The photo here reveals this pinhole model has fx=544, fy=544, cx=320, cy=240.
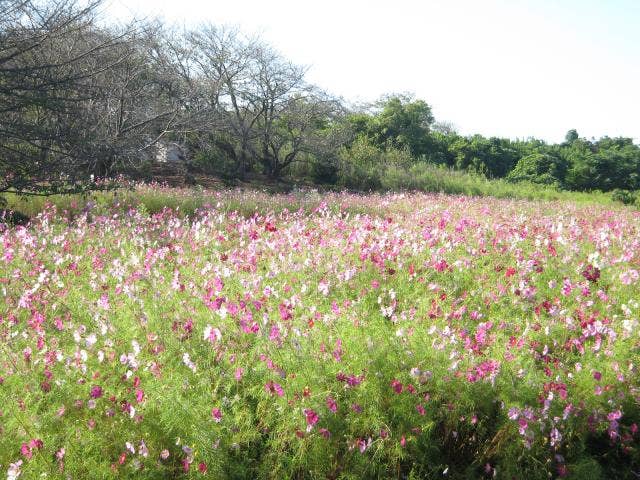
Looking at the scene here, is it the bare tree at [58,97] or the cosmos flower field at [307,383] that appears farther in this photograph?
the bare tree at [58,97]

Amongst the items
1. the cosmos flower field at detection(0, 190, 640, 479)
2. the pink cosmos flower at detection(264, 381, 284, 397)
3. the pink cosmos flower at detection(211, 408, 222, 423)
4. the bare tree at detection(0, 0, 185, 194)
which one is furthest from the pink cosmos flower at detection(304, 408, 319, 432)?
the bare tree at detection(0, 0, 185, 194)

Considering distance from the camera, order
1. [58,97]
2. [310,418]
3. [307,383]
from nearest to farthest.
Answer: [310,418] < [307,383] < [58,97]

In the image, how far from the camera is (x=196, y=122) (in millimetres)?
13328

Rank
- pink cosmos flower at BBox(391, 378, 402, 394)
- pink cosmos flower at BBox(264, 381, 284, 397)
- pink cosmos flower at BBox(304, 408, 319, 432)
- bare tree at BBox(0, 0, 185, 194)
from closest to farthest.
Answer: pink cosmos flower at BBox(304, 408, 319, 432) < pink cosmos flower at BBox(264, 381, 284, 397) < pink cosmos flower at BBox(391, 378, 402, 394) < bare tree at BBox(0, 0, 185, 194)

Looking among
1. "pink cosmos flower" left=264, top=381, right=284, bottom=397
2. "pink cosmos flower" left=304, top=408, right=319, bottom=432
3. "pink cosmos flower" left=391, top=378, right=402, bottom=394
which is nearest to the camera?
"pink cosmos flower" left=304, top=408, right=319, bottom=432

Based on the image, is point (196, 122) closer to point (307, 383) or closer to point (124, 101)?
point (124, 101)

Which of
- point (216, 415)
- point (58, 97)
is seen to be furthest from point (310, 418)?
point (58, 97)

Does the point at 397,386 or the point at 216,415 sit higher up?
the point at 397,386

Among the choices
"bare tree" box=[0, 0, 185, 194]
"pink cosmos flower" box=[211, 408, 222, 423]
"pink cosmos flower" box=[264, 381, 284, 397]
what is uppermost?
"bare tree" box=[0, 0, 185, 194]

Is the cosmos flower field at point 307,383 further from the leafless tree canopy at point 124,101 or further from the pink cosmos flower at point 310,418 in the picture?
the leafless tree canopy at point 124,101

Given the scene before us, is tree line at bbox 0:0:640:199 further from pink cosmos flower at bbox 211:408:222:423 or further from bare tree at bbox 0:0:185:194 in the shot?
pink cosmos flower at bbox 211:408:222:423

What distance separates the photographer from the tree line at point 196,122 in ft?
22.3

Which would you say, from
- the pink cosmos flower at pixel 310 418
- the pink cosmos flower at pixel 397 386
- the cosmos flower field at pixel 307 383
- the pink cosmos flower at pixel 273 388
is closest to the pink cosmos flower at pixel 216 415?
the cosmos flower field at pixel 307 383

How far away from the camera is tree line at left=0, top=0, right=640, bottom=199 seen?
6.81 metres
